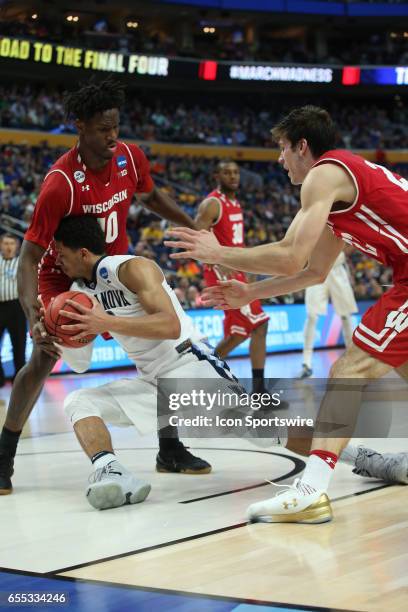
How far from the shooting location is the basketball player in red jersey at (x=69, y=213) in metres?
4.98

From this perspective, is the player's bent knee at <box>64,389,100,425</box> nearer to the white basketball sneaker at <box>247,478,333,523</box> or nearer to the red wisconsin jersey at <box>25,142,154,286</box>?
the red wisconsin jersey at <box>25,142,154,286</box>

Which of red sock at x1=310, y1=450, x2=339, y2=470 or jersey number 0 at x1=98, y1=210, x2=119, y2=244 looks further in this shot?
jersey number 0 at x1=98, y1=210, x2=119, y2=244

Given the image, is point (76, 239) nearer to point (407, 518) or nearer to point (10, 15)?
point (407, 518)

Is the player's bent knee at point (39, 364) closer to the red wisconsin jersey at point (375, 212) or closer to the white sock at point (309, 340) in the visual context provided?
the red wisconsin jersey at point (375, 212)

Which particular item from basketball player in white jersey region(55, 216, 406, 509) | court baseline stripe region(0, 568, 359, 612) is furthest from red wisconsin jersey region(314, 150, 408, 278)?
court baseline stripe region(0, 568, 359, 612)

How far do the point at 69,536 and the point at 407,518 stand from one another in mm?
1498

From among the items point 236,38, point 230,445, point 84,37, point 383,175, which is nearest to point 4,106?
point 84,37

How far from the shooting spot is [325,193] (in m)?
3.98

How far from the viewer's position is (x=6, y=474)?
4938 mm

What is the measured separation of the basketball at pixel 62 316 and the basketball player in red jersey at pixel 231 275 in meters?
4.34

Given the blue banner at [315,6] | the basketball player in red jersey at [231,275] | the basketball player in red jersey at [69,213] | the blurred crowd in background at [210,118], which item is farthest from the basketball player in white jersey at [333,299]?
the blue banner at [315,6]

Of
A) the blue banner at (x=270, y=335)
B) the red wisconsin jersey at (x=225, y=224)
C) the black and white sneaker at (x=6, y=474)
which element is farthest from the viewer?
the blue banner at (x=270, y=335)

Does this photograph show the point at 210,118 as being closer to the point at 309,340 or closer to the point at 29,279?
the point at 309,340

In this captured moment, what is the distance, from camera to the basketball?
4391 millimetres
